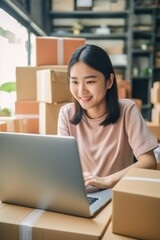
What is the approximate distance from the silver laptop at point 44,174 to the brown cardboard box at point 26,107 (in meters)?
1.35

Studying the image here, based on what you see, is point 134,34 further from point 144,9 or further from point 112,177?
point 112,177

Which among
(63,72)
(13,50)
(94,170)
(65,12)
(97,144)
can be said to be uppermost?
(65,12)

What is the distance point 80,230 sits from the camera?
64 cm

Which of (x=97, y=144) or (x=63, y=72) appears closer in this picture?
(x=97, y=144)

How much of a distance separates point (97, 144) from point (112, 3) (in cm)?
379

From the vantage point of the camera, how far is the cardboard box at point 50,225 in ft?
2.09

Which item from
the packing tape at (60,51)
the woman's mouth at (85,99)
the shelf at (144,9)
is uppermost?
the shelf at (144,9)

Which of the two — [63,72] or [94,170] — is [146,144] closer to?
[94,170]

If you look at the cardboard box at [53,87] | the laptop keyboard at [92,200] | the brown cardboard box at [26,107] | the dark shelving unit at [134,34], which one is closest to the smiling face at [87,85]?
the laptop keyboard at [92,200]

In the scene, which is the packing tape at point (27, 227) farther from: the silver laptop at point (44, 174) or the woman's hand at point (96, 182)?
the woman's hand at point (96, 182)

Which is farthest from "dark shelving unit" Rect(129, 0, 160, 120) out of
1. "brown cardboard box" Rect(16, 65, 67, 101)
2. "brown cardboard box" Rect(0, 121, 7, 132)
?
"brown cardboard box" Rect(0, 121, 7, 132)

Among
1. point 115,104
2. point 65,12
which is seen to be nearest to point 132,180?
point 115,104

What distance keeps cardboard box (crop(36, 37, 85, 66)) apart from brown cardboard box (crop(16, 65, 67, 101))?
12 centimetres

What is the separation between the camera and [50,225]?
666mm
